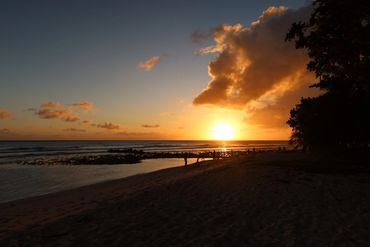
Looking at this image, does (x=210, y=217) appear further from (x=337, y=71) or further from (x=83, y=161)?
(x=83, y=161)

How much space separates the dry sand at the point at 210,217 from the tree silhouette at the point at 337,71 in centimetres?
647

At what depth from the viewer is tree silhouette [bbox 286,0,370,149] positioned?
15.3 m

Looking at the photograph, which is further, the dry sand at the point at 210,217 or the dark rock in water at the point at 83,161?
the dark rock in water at the point at 83,161

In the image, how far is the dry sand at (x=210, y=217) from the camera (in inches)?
324

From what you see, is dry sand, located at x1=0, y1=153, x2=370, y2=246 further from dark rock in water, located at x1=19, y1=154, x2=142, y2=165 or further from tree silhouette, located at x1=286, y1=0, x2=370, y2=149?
dark rock in water, located at x1=19, y1=154, x2=142, y2=165

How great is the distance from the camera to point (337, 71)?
1708 centimetres

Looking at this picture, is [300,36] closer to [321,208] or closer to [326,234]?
[321,208]

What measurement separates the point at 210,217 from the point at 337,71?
12.0 m

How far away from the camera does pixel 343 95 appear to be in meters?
25.4

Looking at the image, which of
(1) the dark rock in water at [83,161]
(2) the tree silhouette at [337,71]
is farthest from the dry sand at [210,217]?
(1) the dark rock in water at [83,161]

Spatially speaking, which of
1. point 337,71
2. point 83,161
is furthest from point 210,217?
point 83,161

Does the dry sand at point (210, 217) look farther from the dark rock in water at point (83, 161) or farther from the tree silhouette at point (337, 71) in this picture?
the dark rock in water at point (83, 161)

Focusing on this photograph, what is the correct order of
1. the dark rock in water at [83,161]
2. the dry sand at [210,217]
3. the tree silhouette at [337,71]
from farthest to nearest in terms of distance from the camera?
the dark rock in water at [83,161], the tree silhouette at [337,71], the dry sand at [210,217]

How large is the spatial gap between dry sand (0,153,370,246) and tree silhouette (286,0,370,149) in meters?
6.47
